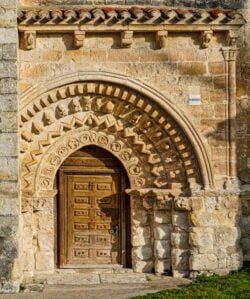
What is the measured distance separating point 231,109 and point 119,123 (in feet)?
5.76

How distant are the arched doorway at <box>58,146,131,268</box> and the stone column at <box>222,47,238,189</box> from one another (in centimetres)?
174

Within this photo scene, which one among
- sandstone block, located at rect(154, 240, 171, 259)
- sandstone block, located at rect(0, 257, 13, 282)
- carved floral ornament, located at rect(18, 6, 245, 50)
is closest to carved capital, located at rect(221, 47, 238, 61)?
carved floral ornament, located at rect(18, 6, 245, 50)

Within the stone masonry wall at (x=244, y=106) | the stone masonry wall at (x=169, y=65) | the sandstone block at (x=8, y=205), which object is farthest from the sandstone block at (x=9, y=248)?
the stone masonry wall at (x=244, y=106)

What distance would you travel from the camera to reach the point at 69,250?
426 inches

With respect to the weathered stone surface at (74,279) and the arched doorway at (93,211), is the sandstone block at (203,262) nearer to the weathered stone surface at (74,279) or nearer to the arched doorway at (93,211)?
the arched doorway at (93,211)

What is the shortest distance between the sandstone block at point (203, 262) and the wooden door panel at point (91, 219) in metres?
1.33

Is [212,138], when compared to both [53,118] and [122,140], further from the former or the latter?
[53,118]

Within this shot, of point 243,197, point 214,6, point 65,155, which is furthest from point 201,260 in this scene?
point 214,6

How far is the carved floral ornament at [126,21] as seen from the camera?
988 cm

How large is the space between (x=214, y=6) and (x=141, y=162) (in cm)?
272

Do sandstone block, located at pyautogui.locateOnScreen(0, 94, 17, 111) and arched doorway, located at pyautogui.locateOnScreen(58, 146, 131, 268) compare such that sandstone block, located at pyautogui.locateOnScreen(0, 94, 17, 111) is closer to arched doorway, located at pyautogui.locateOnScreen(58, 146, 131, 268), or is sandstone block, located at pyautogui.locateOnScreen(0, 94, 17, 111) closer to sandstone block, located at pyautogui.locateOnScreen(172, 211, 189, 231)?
arched doorway, located at pyautogui.locateOnScreen(58, 146, 131, 268)

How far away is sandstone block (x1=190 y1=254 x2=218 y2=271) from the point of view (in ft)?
33.6

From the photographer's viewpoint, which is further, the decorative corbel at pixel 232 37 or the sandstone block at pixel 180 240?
the sandstone block at pixel 180 240

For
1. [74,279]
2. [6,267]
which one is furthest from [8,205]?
[74,279]
